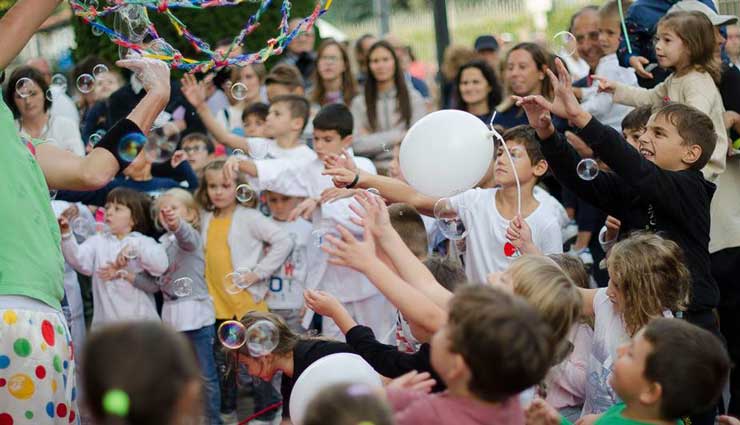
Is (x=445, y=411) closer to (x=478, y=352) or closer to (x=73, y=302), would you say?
(x=478, y=352)

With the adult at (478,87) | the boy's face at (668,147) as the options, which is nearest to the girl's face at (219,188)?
the adult at (478,87)

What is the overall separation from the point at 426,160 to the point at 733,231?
2.18 meters

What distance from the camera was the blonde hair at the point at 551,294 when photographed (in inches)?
133

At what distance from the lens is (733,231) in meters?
5.87

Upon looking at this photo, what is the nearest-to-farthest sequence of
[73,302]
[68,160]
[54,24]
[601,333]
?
[68,160] < [601,333] < [73,302] < [54,24]

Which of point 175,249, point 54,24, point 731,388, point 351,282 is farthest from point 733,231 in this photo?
point 54,24

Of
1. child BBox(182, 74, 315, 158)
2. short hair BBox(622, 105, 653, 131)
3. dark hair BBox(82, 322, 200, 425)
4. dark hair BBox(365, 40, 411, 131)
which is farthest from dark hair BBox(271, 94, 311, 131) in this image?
dark hair BBox(82, 322, 200, 425)

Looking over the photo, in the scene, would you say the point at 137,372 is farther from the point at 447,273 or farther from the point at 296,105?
the point at 296,105

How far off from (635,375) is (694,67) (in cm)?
307

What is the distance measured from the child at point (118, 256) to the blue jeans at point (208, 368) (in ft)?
0.96

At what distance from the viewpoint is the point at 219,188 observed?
22.3ft

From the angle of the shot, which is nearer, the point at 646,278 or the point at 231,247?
the point at 646,278

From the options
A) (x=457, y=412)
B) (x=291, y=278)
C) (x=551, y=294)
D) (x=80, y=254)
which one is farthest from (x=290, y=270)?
(x=457, y=412)

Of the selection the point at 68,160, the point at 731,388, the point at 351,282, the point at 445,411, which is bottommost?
the point at 731,388
